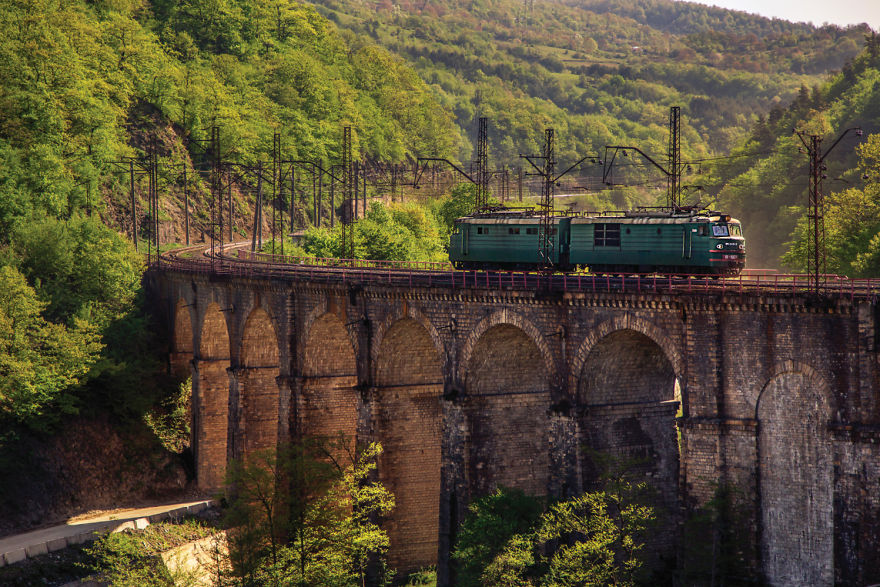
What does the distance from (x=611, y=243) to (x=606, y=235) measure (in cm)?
46

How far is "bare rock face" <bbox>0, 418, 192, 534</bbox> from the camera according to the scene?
62.7 m

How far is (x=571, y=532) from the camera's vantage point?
39.8m

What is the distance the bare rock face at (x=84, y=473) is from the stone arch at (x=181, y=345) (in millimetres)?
7895

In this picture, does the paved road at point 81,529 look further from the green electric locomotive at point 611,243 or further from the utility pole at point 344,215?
the green electric locomotive at point 611,243

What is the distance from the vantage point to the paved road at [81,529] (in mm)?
54625

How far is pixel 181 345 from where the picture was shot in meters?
79.0

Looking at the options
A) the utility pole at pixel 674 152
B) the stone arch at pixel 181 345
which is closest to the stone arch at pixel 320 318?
the utility pole at pixel 674 152

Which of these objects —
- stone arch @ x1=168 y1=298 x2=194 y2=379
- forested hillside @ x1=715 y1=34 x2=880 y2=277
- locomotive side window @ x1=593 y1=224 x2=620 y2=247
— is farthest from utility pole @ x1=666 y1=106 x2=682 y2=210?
stone arch @ x1=168 y1=298 x2=194 y2=379

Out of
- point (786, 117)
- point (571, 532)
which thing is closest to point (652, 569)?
point (571, 532)

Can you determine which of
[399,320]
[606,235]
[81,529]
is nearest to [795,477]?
[606,235]

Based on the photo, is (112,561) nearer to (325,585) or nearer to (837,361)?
(325,585)

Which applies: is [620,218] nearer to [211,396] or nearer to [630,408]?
[630,408]

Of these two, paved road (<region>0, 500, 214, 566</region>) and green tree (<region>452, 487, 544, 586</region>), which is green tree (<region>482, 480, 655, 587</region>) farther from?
paved road (<region>0, 500, 214, 566</region>)

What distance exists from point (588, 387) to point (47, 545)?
3055 cm
